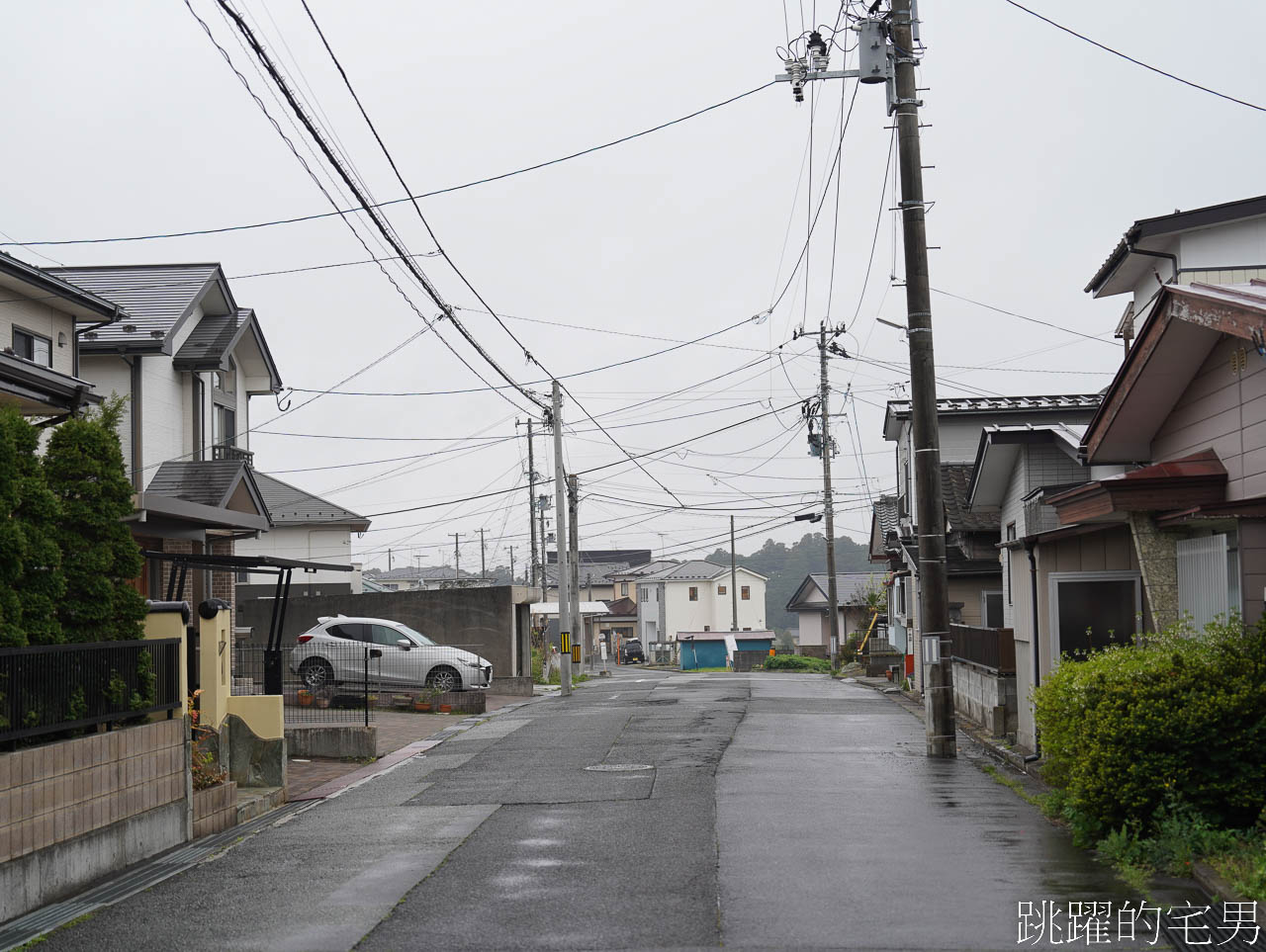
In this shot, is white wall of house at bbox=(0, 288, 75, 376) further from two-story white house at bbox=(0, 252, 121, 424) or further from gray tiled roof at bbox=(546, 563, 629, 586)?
gray tiled roof at bbox=(546, 563, 629, 586)

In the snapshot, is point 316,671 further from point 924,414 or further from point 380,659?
point 924,414

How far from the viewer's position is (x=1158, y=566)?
10531 mm

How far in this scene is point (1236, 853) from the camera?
780 cm

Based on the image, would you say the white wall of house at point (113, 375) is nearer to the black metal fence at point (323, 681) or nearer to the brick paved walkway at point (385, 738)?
the black metal fence at point (323, 681)

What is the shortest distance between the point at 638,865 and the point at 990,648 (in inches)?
414

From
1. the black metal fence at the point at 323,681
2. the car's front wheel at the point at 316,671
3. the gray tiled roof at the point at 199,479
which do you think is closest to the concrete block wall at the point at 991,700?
the black metal fence at the point at 323,681

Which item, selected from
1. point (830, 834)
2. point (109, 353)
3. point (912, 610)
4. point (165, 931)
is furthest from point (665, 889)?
point (912, 610)

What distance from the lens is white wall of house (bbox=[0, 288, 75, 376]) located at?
17719mm

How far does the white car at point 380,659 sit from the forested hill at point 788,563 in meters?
88.8

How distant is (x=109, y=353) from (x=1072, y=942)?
1937 centimetres

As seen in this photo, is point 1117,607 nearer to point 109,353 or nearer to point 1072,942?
point 1072,942

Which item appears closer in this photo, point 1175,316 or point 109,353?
point 1175,316

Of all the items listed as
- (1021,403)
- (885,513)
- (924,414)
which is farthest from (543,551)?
(924,414)

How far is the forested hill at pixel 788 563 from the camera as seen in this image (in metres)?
125
